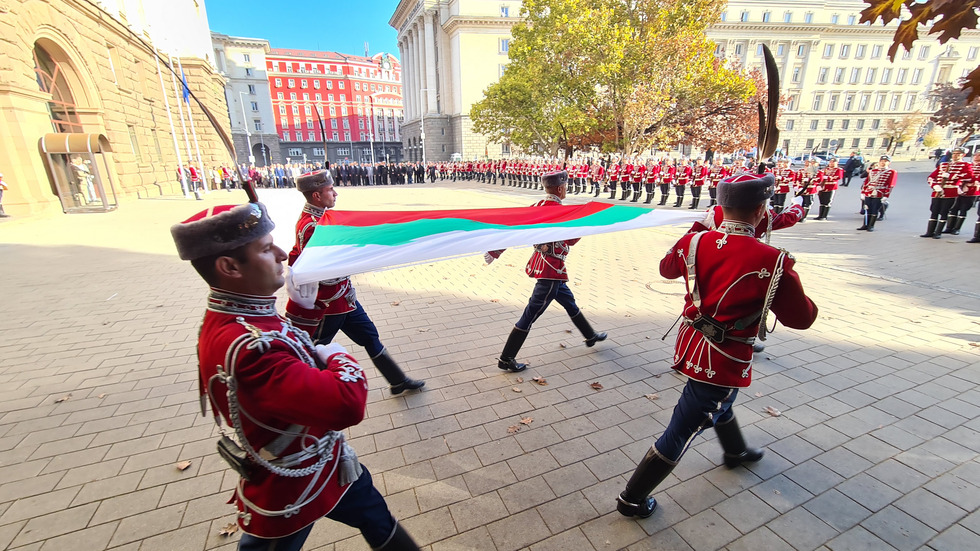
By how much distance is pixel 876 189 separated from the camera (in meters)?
12.3

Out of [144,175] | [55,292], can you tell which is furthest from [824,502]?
[144,175]

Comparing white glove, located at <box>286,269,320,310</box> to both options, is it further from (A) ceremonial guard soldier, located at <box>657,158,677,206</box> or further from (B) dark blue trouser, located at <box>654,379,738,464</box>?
(A) ceremonial guard soldier, located at <box>657,158,677,206</box>

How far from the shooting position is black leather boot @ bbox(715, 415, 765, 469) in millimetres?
3197

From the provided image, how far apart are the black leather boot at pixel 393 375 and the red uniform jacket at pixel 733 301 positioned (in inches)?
107

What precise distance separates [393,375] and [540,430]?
1.58 meters

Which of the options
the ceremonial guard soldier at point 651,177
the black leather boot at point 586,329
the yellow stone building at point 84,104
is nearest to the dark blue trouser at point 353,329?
the black leather boot at point 586,329

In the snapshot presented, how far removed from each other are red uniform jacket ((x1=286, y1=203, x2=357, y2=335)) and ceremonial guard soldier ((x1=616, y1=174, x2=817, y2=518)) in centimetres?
274

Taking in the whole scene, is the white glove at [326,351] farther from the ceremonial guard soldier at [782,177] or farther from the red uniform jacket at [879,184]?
the ceremonial guard soldier at [782,177]

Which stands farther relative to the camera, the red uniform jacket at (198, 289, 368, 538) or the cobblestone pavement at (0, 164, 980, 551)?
the cobblestone pavement at (0, 164, 980, 551)

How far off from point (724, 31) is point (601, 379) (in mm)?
70631

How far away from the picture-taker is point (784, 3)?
5766 centimetres

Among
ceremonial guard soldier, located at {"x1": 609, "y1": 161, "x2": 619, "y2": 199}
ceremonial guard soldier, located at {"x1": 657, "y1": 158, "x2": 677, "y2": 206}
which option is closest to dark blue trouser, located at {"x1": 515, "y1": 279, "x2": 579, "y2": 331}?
ceremonial guard soldier, located at {"x1": 657, "y1": 158, "x2": 677, "y2": 206}

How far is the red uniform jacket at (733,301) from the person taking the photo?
8.05ft

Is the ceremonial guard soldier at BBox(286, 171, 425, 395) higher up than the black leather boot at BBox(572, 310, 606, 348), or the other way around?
the ceremonial guard soldier at BBox(286, 171, 425, 395)
